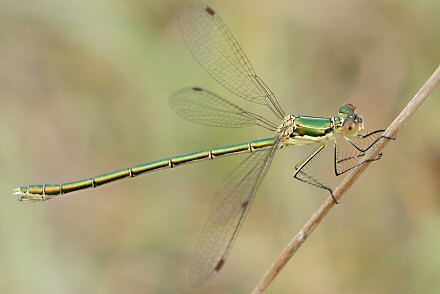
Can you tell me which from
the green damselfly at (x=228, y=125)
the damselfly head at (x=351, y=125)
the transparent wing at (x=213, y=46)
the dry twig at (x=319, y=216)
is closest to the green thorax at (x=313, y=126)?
the green damselfly at (x=228, y=125)

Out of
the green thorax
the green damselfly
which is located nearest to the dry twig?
the green damselfly

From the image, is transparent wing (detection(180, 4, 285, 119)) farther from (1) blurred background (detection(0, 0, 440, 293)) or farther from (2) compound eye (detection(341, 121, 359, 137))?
(2) compound eye (detection(341, 121, 359, 137))

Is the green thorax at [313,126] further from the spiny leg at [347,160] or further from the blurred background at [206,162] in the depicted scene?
the blurred background at [206,162]

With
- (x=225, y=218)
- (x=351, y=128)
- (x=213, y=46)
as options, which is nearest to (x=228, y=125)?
(x=213, y=46)

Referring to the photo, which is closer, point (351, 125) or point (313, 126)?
point (351, 125)

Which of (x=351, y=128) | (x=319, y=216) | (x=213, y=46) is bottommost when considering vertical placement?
(x=319, y=216)

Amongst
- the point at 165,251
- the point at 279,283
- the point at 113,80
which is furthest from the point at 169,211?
the point at 113,80

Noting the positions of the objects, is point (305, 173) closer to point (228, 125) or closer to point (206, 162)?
point (228, 125)

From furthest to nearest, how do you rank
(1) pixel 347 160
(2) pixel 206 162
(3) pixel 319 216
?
(2) pixel 206 162
(1) pixel 347 160
(3) pixel 319 216
